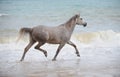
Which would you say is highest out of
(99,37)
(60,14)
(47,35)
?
(47,35)

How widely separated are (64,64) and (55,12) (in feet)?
18.0

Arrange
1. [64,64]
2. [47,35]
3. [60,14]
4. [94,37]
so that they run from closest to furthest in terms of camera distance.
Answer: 1. [64,64]
2. [47,35]
3. [94,37]
4. [60,14]

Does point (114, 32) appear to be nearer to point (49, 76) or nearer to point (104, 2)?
point (104, 2)

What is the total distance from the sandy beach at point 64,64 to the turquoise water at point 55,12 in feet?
11.0

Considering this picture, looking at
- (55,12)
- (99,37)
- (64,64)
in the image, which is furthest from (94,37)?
(64,64)

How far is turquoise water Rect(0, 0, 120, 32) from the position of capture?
9344 millimetres

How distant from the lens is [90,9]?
1050cm

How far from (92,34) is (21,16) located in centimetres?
221

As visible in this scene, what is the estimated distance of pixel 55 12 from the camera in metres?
10.0

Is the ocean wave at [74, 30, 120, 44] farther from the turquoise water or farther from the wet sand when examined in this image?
the wet sand

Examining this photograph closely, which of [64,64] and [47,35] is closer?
[64,64]

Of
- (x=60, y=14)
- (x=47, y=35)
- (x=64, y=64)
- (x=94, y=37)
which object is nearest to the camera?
(x=64, y=64)

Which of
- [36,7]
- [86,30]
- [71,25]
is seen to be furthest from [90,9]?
[71,25]

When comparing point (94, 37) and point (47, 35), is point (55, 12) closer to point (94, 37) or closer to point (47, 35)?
point (94, 37)
